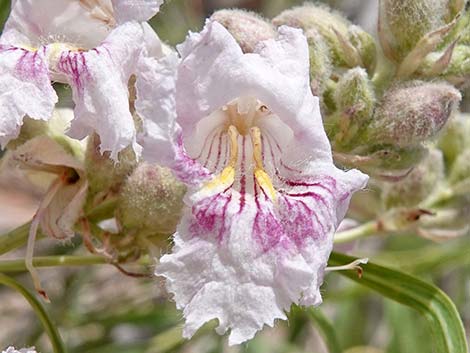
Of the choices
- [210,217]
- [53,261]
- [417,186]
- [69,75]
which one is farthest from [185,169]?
[417,186]

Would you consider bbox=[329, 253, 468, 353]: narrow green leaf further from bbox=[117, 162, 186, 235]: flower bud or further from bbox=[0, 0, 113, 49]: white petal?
bbox=[0, 0, 113, 49]: white petal

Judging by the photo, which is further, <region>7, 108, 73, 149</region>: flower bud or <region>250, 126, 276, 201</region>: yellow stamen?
<region>7, 108, 73, 149</region>: flower bud

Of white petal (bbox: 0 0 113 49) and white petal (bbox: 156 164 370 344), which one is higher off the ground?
white petal (bbox: 0 0 113 49)

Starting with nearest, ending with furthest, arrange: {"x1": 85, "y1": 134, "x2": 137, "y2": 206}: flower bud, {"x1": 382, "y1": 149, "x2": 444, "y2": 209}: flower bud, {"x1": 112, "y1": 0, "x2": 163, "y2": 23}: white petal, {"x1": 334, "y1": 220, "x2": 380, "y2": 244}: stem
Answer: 1. {"x1": 112, "y1": 0, "x2": 163, "y2": 23}: white petal
2. {"x1": 85, "y1": 134, "x2": 137, "y2": 206}: flower bud
3. {"x1": 382, "y1": 149, "x2": 444, "y2": 209}: flower bud
4. {"x1": 334, "y1": 220, "x2": 380, "y2": 244}: stem

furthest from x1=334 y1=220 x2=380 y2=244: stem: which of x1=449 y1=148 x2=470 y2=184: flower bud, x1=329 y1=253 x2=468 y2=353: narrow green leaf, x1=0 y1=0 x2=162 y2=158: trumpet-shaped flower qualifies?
x1=0 y1=0 x2=162 y2=158: trumpet-shaped flower

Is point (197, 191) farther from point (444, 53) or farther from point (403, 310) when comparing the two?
point (403, 310)

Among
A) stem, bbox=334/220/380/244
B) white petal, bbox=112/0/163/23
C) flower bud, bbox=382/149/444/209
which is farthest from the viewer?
stem, bbox=334/220/380/244

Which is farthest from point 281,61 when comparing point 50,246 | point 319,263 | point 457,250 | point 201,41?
point 50,246

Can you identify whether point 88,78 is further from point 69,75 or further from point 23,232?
point 23,232
